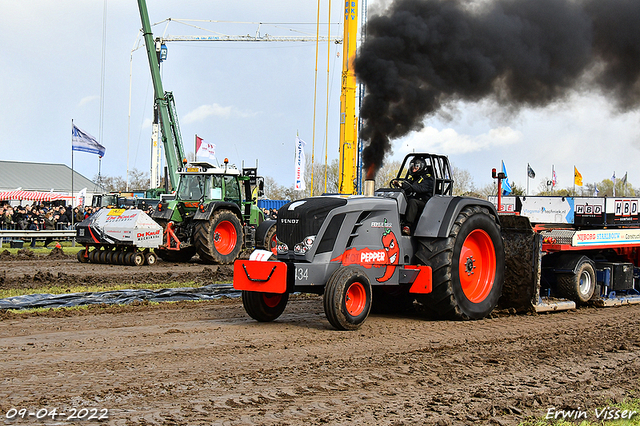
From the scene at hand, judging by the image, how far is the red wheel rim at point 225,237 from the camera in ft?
55.1

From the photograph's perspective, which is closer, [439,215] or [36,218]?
[439,215]

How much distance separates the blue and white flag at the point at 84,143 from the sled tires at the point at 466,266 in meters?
21.6

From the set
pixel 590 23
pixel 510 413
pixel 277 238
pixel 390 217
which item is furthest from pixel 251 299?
pixel 590 23

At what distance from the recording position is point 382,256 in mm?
7641

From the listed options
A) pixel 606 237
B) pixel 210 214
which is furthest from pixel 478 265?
pixel 210 214

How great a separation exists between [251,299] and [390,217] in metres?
2.01

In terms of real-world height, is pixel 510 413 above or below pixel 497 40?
below

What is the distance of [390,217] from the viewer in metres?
7.78

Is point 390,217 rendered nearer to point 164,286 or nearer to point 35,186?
point 164,286

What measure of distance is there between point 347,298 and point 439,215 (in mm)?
1695

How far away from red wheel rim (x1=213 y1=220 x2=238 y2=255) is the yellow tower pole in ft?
10.8

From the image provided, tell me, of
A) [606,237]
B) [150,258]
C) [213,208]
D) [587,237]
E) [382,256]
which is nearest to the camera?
[382,256]

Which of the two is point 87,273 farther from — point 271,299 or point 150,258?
point 271,299

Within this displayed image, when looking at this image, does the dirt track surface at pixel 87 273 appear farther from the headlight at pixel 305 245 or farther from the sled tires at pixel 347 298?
the sled tires at pixel 347 298
